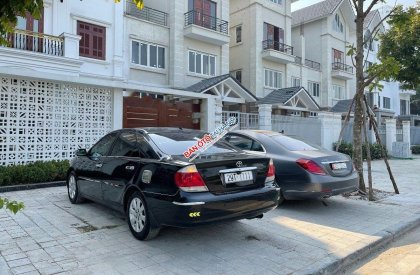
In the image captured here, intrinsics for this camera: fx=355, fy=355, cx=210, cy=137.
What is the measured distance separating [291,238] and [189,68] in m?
16.5

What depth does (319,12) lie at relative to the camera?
29922 millimetres

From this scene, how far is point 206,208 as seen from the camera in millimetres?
4086

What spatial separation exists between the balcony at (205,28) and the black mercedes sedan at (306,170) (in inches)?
549

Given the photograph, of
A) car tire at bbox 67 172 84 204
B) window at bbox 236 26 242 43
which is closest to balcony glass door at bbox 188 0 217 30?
window at bbox 236 26 242 43

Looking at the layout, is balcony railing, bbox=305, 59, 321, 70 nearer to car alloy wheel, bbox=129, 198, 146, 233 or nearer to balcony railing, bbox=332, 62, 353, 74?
balcony railing, bbox=332, 62, 353, 74

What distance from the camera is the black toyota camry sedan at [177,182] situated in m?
4.12

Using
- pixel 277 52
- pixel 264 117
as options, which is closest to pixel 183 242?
pixel 264 117

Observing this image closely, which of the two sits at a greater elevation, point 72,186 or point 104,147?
point 104,147

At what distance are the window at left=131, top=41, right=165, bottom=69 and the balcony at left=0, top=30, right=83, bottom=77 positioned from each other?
422 centimetres

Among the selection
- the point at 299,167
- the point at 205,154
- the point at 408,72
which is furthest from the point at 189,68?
the point at 205,154

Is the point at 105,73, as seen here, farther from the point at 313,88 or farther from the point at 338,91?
the point at 338,91

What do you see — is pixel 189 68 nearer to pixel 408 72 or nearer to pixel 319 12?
pixel 408 72

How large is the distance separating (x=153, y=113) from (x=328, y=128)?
32.4ft

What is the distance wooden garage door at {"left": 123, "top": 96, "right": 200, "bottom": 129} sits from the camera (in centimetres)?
1053
